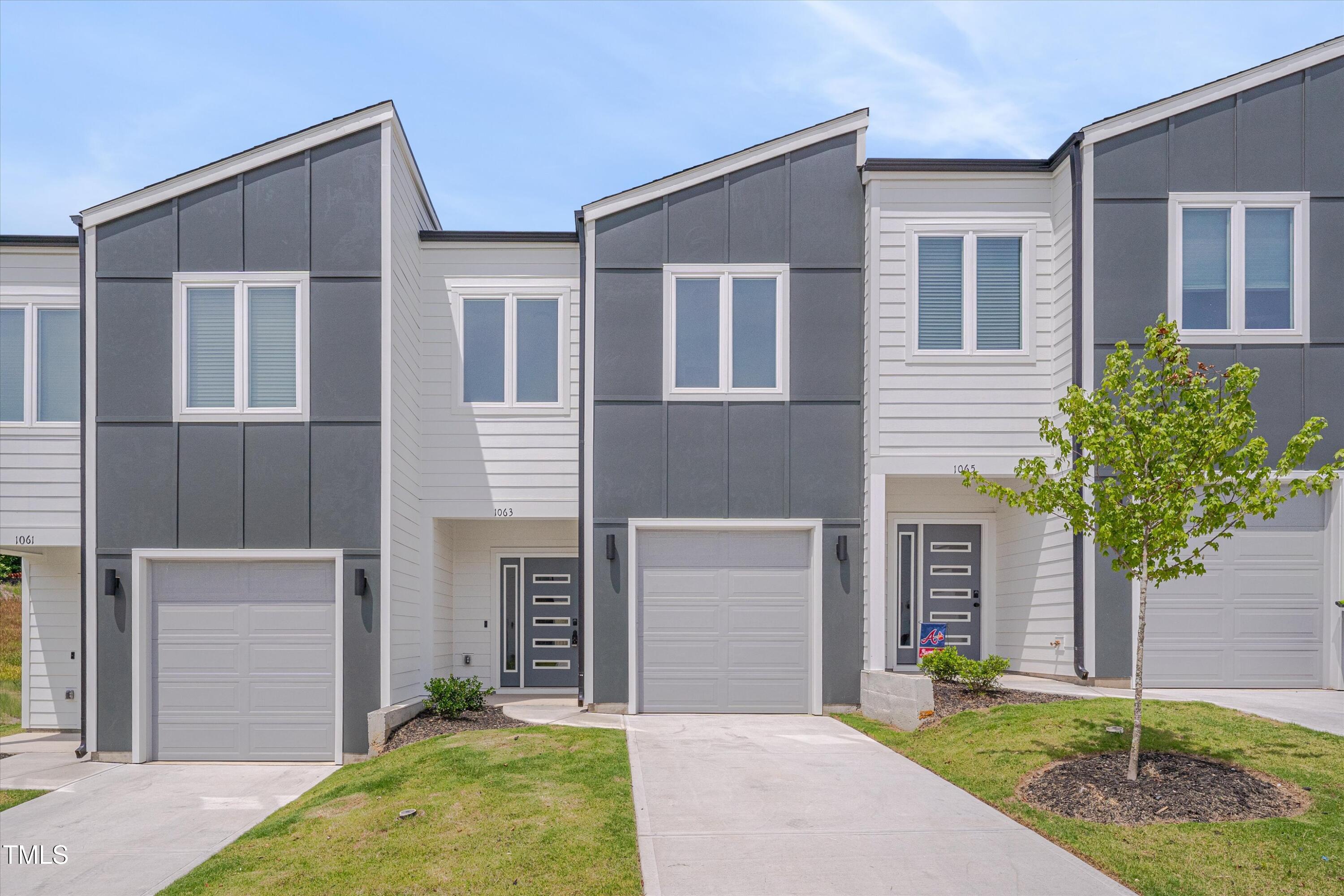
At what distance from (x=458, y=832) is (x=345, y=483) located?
17.8 feet

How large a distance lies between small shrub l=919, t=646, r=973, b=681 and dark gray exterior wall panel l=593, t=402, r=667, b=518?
12.2 feet

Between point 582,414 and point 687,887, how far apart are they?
705 centimetres

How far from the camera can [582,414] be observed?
1227 centimetres

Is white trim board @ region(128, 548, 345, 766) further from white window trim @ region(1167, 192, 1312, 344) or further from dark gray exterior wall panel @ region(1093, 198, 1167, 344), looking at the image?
white window trim @ region(1167, 192, 1312, 344)

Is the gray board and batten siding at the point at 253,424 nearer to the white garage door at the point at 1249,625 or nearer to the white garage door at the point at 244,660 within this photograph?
the white garage door at the point at 244,660

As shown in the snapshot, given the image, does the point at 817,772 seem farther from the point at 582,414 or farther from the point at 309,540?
the point at 309,540

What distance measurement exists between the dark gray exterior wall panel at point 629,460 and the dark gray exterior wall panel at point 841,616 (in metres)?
2.21

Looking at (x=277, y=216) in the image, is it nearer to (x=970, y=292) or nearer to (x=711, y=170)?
(x=711, y=170)

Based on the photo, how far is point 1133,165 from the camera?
38.4 ft

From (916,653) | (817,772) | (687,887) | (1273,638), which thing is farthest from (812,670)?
(687,887)

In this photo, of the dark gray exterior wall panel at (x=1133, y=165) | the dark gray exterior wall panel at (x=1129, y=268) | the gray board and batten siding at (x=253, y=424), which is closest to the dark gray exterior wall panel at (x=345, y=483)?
the gray board and batten siding at (x=253, y=424)

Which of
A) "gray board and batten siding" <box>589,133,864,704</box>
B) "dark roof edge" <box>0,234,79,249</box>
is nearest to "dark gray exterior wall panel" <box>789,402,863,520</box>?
"gray board and batten siding" <box>589,133,864,704</box>

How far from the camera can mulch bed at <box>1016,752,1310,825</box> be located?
23.4 ft

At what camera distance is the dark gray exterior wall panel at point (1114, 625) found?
11297 millimetres
